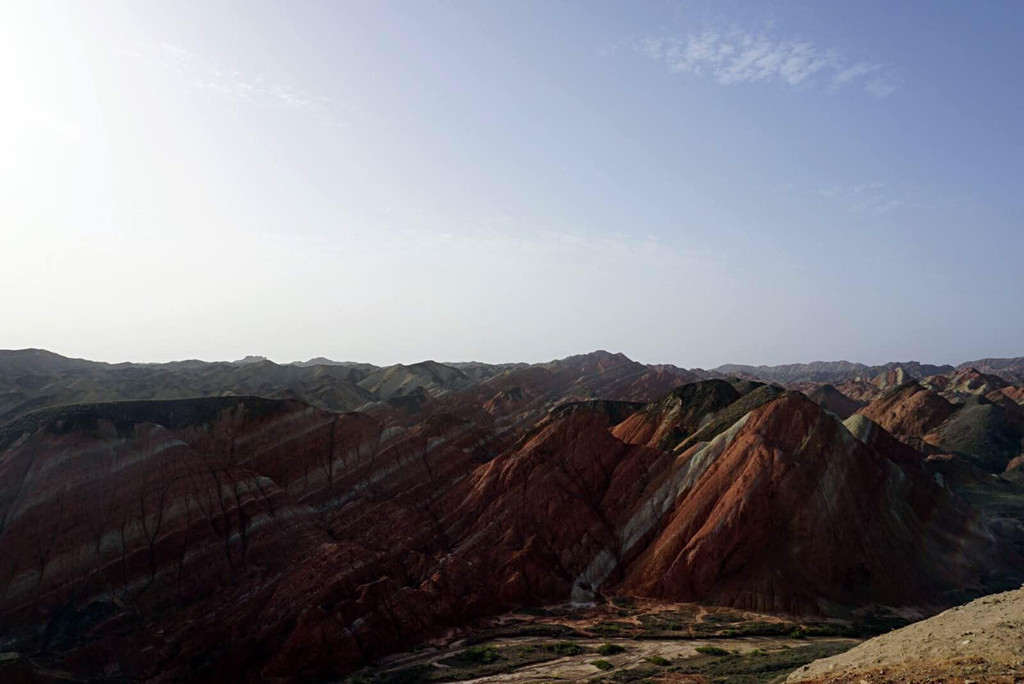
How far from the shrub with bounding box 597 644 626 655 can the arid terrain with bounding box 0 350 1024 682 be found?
29 cm

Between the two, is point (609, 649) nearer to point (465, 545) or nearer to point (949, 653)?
point (465, 545)

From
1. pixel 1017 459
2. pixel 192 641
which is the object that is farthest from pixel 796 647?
pixel 1017 459

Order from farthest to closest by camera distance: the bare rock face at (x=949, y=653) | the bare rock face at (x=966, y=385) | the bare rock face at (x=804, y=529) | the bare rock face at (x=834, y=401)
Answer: the bare rock face at (x=966, y=385)
the bare rock face at (x=834, y=401)
the bare rock face at (x=804, y=529)
the bare rock face at (x=949, y=653)

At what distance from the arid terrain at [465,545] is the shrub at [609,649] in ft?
0.94

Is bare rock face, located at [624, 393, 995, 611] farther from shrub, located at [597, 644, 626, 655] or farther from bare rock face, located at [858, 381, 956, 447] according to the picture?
bare rock face, located at [858, 381, 956, 447]

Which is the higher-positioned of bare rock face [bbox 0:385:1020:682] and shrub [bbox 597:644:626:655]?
bare rock face [bbox 0:385:1020:682]

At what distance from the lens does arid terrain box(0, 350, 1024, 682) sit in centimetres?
4059

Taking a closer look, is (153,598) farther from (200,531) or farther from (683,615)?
(683,615)

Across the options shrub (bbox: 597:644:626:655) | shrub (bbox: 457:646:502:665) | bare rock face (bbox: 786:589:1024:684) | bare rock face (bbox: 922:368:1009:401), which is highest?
bare rock face (bbox: 922:368:1009:401)

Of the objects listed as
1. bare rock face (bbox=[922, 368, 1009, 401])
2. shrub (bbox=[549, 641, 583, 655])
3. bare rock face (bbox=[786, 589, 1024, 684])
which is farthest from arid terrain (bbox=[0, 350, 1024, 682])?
bare rock face (bbox=[922, 368, 1009, 401])

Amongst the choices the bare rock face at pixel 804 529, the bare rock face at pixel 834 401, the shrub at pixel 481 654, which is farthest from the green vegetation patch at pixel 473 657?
the bare rock face at pixel 834 401

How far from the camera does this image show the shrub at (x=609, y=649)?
3843 cm

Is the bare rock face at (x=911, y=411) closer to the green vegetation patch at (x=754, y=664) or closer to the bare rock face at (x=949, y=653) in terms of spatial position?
the green vegetation patch at (x=754, y=664)

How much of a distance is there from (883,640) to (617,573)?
31.7m
